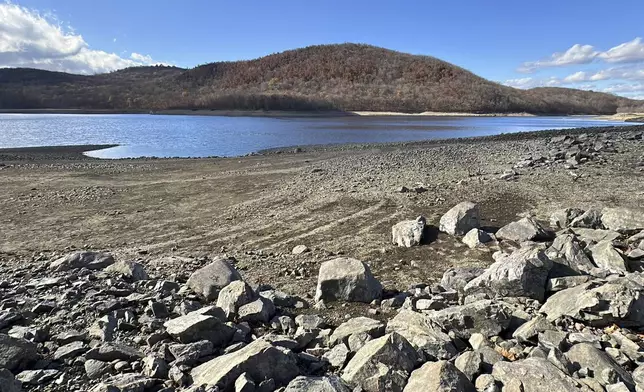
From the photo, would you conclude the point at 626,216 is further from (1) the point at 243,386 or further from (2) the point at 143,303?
(2) the point at 143,303

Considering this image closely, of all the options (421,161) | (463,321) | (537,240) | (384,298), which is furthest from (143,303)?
(421,161)

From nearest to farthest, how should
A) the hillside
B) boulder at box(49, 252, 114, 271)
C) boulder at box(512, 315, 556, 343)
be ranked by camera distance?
boulder at box(512, 315, 556, 343) < boulder at box(49, 252, 114, 271) < the hillside

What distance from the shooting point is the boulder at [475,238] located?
7.07m

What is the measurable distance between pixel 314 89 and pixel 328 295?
443 ft

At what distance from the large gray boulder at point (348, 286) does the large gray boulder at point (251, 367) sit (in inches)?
69.1

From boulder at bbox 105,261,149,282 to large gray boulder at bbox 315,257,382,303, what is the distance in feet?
7.78

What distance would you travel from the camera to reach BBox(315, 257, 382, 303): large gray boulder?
518 cm

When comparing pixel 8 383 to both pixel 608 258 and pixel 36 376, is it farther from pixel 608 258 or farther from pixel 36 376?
pixel 608 258

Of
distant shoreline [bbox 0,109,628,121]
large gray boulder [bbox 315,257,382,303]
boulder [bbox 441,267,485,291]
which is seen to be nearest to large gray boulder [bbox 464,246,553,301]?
boulder [bbox 441,267,485,291]

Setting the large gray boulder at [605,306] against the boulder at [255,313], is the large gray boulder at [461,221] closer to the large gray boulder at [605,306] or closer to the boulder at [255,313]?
the large gray boulder at [605,306]

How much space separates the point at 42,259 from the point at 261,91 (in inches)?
5154

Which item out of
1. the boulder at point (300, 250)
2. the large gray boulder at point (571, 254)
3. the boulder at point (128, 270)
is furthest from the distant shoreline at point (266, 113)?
the large gray boulder at point (571, 254)

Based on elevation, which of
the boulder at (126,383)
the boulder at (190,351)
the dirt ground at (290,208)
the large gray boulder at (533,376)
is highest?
the large gray boulder at (533,376)

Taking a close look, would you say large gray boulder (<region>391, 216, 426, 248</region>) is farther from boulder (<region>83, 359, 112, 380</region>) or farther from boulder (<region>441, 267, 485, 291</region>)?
boulder (<region>83, 359, 112, 380</region>)
